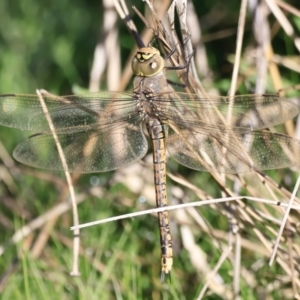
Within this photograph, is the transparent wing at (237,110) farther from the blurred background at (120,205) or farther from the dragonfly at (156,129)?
the blurred background at (120,205)

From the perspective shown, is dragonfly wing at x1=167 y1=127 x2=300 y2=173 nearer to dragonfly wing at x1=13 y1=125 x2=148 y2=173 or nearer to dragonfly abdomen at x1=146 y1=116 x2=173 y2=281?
dragonfly abdomen at x1=146 y1=116 x2=173 y2=281

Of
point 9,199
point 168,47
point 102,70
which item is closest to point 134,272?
point 168,47

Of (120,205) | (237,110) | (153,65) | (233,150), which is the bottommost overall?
(120,205)

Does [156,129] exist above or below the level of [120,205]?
above

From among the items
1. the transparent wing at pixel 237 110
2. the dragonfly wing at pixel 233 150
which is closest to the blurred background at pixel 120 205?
the dragonfly wing at pixel 233 150

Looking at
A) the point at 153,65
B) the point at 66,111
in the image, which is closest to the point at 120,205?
the point at 66,111

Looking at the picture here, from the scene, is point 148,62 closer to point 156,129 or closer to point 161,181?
point 156,129
